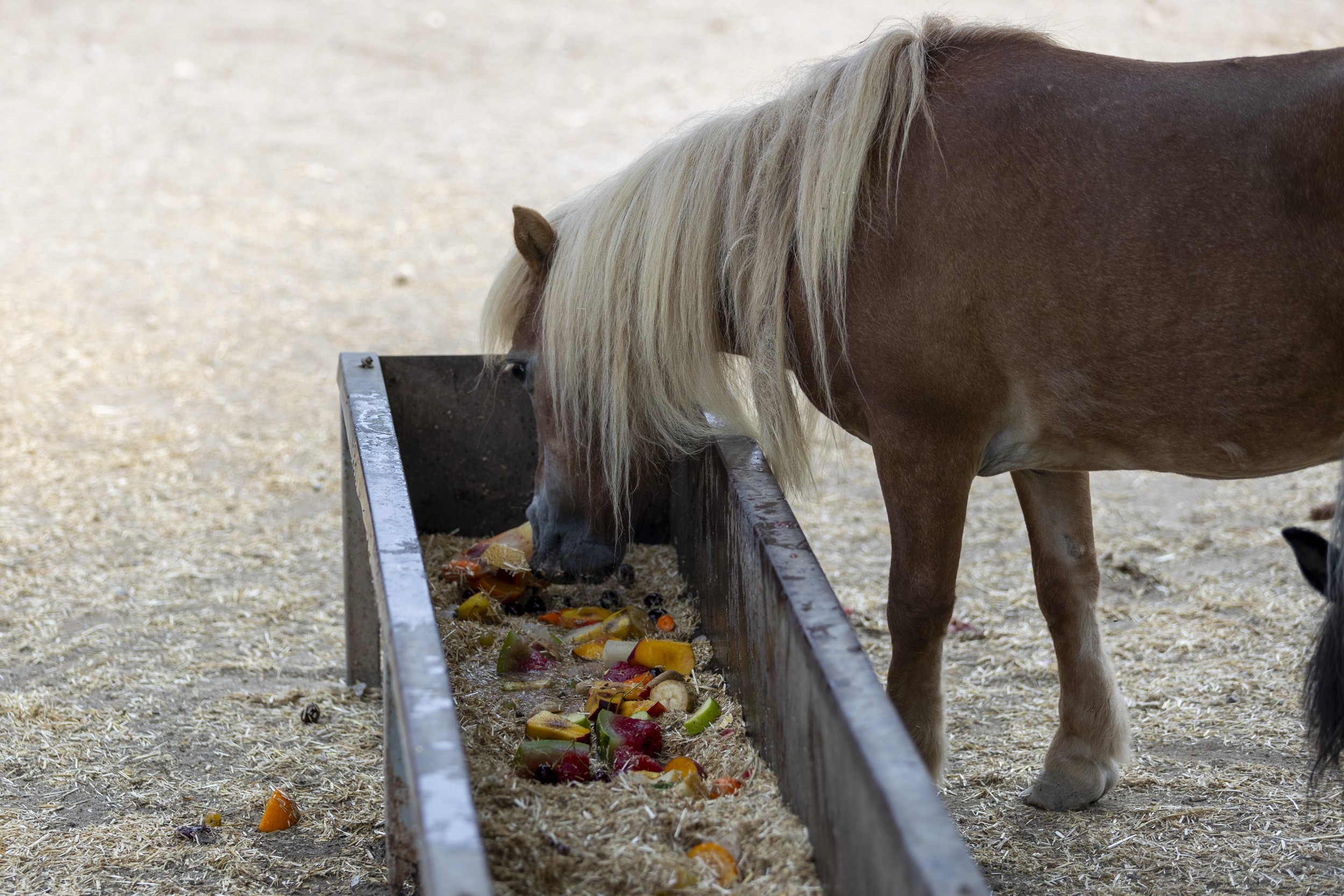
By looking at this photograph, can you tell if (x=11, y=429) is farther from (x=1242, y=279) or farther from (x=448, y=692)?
(x=1242, y=279)

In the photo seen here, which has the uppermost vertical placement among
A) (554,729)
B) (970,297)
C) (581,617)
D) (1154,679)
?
(970,297)

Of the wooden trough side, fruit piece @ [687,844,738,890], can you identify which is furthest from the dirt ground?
fruit piece @ [687,844,738,890]

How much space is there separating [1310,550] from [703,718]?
3.73 feet

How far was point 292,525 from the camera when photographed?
13.8 feet

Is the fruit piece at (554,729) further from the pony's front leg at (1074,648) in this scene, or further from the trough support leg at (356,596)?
the pony's front leg at (1074,648)

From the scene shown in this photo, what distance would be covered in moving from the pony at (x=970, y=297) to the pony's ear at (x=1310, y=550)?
16 cm

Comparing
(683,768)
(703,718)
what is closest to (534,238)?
(703,718)

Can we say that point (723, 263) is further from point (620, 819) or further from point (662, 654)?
point (620, 819)

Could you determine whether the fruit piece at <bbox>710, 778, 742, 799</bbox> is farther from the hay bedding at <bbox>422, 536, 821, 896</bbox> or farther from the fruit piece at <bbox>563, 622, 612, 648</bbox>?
the fruit piece at <bbox>563, 622, 612, 648</bbox>

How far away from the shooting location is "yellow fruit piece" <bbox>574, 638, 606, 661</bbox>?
2.76 meters

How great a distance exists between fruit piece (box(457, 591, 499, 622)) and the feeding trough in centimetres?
38

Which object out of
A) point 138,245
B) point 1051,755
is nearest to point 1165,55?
point 138,245

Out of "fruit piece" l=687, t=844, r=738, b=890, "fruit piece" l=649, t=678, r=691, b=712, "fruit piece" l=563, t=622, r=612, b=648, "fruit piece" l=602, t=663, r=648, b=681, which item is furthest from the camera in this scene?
"fruit piece" l=563, t=622, r=612, b=648

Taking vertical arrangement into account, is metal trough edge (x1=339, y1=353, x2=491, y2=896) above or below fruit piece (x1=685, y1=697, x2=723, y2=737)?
above
